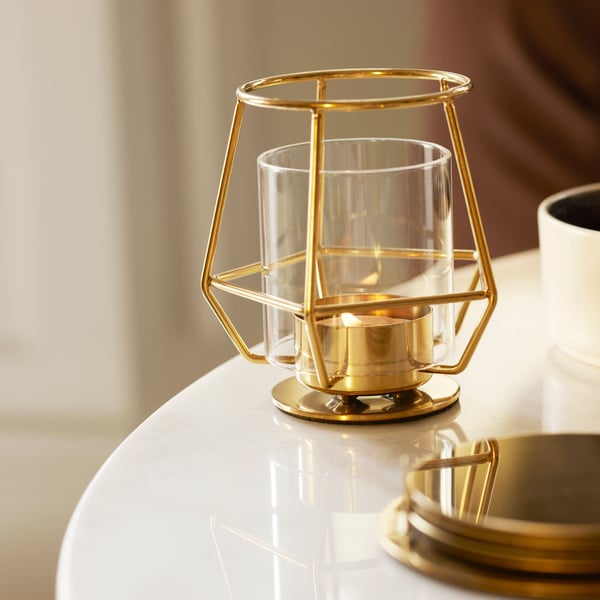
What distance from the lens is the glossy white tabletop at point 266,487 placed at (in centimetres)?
29

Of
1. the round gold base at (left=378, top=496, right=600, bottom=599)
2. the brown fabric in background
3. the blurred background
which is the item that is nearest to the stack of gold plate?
the round gold base at (left=378, top=496, right=600, bottom=599)

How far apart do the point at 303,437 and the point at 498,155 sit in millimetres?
668

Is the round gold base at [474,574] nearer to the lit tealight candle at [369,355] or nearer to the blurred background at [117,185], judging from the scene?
the lit tealight candle at [369,355]

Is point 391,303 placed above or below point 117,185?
above

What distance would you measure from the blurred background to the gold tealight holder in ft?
4.07

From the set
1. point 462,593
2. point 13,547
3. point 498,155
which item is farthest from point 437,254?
point 13,547

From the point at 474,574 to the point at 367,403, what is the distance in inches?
5.3

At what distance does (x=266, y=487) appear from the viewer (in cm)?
35

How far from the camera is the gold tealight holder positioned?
→ 0.40m

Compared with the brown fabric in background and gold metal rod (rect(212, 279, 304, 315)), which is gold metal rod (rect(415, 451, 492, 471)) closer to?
gold metal rod (rect(212, 279, 304, 315))

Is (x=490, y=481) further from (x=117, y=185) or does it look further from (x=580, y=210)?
(x=117, y=185)

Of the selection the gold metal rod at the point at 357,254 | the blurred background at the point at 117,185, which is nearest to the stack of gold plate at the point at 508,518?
the gold metal rod at the point at 357,254

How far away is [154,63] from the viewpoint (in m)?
1.68

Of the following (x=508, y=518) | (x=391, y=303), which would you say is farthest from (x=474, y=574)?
(x=391, y=303)
